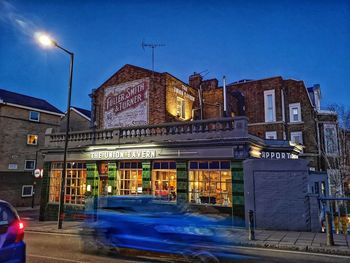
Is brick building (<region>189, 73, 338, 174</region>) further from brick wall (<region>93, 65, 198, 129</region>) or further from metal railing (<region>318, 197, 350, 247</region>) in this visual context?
metal railing (<region>318, 197, 350, 247</region>)

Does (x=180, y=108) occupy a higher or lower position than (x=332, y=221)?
higher

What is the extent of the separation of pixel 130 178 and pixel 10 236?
1143 cm

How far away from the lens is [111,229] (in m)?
8.02

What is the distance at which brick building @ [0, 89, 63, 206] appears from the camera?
2764 cm

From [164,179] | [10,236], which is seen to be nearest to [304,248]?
[164,179]

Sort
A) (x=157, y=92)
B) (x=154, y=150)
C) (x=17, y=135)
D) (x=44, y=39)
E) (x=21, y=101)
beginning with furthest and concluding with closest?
(x=21, y=101), (x=17, y=135), (x=157, y=92), (x=154, y=150), (x=44, y=39)

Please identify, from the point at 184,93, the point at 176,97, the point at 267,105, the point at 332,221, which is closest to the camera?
the point at 332,221

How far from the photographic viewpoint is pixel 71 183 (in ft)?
60.9

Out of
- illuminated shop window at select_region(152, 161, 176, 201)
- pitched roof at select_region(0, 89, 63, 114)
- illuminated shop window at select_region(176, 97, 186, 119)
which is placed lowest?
illuminated shop window at select_region(152, 161, 176, 201)

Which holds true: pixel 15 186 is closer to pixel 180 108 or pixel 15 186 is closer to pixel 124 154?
pixel 124 154

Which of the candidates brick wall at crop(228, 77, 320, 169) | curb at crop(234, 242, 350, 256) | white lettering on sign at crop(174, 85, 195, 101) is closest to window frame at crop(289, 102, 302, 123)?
brick wall at crop(228, 77, 320, 169)

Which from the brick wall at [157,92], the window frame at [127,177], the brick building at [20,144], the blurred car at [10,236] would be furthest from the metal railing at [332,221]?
the brick building at [20,144]

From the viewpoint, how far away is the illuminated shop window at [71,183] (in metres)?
18.0

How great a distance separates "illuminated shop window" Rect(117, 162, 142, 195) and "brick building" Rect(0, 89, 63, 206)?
17079 mm
